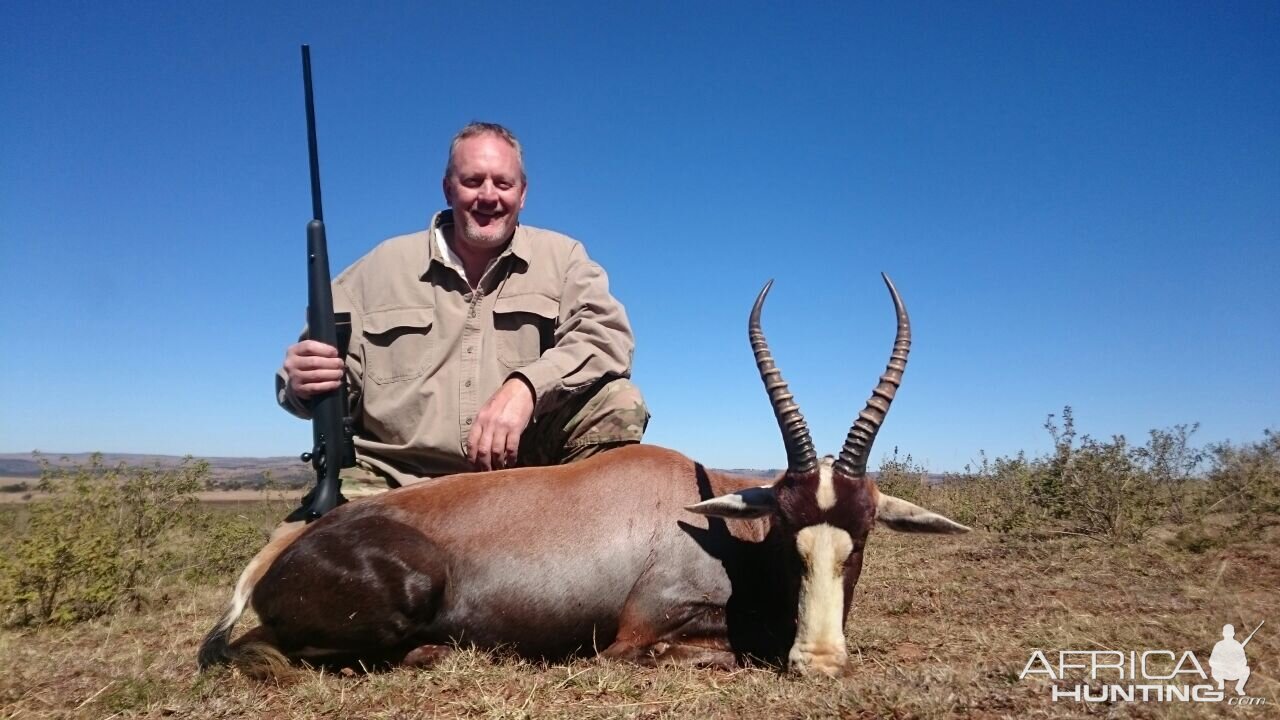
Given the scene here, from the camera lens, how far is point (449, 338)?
6.03 m

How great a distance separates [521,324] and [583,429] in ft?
3.06

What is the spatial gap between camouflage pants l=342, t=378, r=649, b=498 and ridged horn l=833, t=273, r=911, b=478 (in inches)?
73.0

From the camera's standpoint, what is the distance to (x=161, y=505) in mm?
9445

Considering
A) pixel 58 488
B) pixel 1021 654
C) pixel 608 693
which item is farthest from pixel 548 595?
pixel 58 488

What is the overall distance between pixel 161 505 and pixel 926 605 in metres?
8.30

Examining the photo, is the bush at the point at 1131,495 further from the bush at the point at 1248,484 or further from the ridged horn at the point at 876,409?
the ridged horn at the point at 876,409

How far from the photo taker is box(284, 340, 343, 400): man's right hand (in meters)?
5.34

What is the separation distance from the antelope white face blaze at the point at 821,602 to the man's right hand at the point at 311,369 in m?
3.15

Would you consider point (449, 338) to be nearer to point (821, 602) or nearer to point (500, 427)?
point (500, 427)

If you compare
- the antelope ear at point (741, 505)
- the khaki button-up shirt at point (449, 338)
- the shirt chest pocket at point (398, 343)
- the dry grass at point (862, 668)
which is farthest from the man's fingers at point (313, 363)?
the antelope ear at point (741, 505)

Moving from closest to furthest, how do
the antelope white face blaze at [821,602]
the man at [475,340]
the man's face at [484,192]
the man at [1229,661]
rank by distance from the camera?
the man at [1229,661] < the antelope white face blaze at [821,602] < the man at [475,340] < the man's face at [484,192]

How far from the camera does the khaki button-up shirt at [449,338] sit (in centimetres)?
583

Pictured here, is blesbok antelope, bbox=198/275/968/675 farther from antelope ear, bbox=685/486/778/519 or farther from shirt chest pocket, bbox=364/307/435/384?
shirt chest pocket, bbox=364/307/435/384

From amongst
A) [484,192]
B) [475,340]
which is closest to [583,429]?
[475,340]
